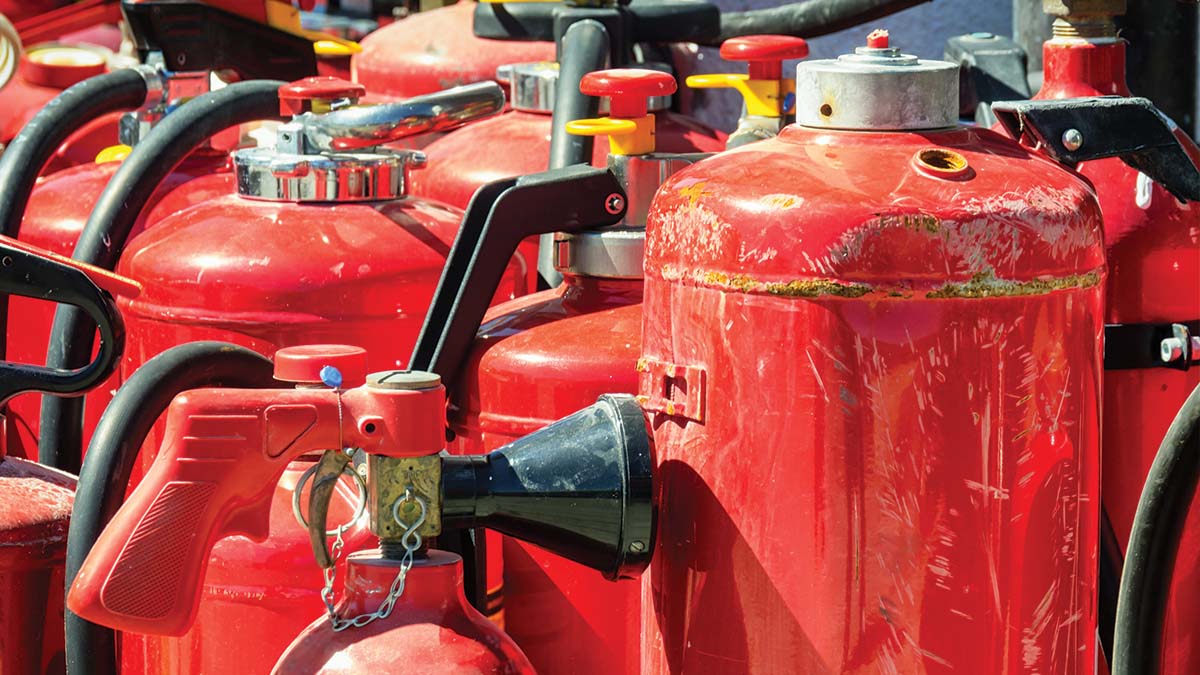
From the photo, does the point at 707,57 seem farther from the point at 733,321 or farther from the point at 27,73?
the point at 733,321

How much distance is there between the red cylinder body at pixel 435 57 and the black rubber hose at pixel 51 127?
0.36 metres

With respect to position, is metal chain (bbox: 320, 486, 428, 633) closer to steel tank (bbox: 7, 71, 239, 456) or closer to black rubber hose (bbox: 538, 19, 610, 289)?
black rubber hose (bbox: 538, 19, 610, 289)

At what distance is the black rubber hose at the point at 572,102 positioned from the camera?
4.57 ft

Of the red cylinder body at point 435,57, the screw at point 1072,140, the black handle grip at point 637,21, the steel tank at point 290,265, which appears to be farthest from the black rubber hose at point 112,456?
the red cylinder body at point 435,57

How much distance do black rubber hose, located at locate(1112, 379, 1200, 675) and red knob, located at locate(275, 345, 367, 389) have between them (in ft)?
1.56

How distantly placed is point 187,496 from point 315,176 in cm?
46

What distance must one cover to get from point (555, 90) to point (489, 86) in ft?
1.03

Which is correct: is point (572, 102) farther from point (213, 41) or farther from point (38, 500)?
point (38, 500)

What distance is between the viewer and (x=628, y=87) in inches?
46.9

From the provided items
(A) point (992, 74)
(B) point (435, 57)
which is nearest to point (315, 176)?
(B) point (435, 57)

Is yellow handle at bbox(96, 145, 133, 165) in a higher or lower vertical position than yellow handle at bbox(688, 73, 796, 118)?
lower

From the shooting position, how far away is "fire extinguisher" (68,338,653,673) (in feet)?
2.95

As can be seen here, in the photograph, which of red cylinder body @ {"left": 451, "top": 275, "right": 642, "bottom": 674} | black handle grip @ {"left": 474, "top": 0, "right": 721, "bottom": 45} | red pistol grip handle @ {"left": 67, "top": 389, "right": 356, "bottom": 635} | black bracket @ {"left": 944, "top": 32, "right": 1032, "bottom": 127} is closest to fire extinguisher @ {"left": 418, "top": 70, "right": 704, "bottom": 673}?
red cylinder body @ {"left": 451, "top": 275, "right": 642, "bottom": 674}

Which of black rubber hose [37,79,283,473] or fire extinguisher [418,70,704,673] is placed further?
black rubber hose [37,79,283,473]
